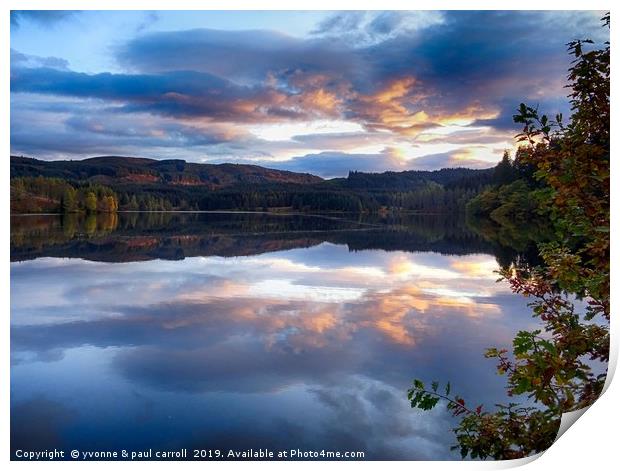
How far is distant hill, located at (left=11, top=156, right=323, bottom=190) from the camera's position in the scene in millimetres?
Result: 4750

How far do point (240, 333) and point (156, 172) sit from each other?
1.86 metres

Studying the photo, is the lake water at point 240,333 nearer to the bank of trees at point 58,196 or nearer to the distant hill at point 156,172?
the bank of trees at point 58,196

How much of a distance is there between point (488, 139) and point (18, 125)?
13.6ft

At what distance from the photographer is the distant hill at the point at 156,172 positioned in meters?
4.75

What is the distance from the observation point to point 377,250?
5.50m

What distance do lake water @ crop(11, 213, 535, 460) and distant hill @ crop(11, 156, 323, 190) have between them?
40 centimetres

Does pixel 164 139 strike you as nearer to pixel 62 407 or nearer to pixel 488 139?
pixel 62 407

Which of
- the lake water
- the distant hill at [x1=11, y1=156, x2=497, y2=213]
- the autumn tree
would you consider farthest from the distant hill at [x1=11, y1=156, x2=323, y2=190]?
the autumn tree

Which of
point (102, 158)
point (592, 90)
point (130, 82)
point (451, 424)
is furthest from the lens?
point (102, 158)

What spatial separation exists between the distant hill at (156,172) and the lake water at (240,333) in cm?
40

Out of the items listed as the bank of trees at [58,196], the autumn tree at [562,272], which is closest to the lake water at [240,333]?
the bank of trees at [58,196]

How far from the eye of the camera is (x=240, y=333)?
4.32 meters

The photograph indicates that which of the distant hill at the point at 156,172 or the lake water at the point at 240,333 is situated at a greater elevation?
the distant hill at the point at 156,172
